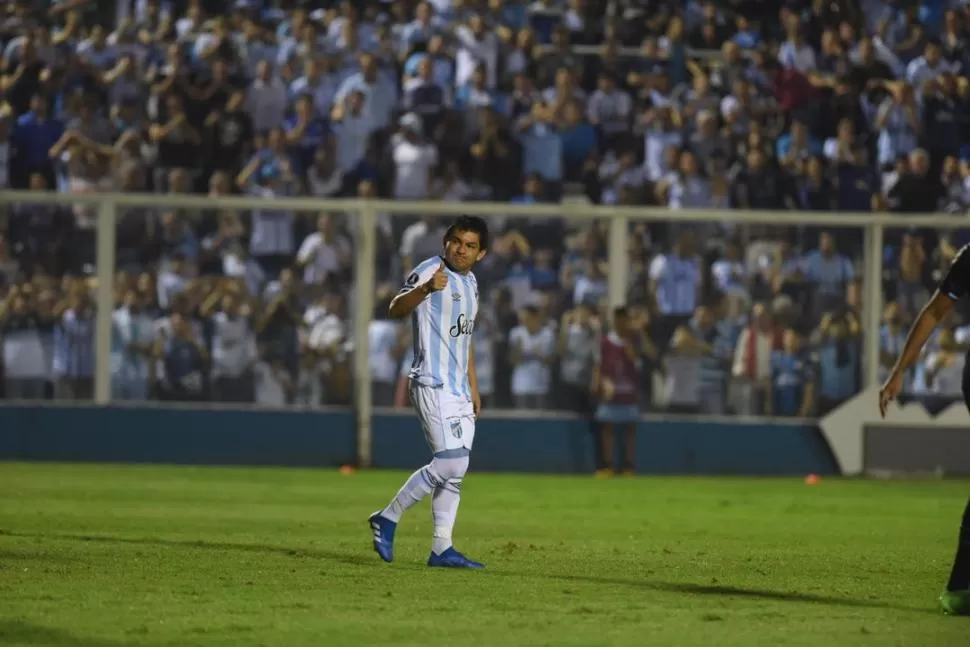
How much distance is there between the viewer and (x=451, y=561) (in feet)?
33.0

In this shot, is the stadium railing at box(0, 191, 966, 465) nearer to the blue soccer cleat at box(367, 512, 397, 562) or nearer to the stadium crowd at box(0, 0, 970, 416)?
the stadium crowd at box(0, 0, 970, 416)

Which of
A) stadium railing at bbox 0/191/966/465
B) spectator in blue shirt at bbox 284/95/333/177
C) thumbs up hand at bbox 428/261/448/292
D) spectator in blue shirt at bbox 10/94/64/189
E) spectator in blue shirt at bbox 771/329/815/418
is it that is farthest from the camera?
spectator in blue shirt at bbox 284/95/333/177

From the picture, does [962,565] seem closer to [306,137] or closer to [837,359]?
[837,359]

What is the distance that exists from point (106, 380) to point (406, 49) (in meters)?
6.14

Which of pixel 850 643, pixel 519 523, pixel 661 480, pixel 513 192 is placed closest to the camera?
pixel 850 643

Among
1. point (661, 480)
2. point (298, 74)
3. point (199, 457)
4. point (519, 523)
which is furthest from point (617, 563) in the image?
point (298, 74)

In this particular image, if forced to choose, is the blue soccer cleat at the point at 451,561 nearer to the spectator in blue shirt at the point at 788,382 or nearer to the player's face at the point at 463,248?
the player's face at the point at 463,248

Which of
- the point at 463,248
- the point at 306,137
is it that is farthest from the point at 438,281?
the point at 306,137

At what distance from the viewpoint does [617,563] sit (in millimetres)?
10664

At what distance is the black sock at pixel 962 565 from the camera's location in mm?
8109

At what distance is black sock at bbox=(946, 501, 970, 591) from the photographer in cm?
811

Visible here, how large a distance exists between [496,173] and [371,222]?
A: 2.12m

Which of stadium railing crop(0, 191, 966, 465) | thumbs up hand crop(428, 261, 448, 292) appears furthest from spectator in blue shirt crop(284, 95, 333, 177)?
thumbs up hand crop(428, 261, 448, 292)

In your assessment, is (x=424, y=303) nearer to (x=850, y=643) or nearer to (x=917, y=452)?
(x=850, y=643)
